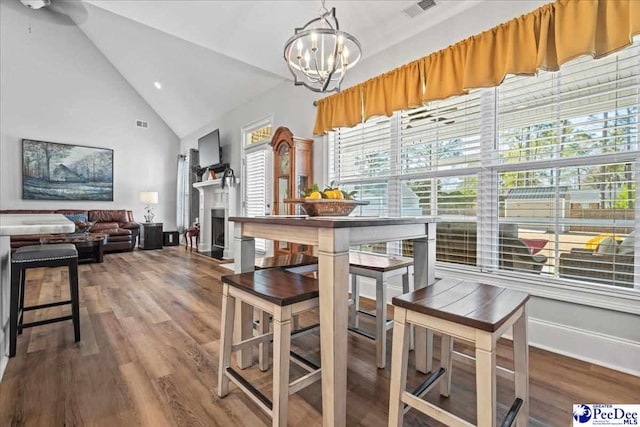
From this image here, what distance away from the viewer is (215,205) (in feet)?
20.5

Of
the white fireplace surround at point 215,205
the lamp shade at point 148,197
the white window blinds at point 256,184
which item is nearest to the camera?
the white window blinds at point 256,184

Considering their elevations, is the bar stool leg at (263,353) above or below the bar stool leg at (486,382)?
below

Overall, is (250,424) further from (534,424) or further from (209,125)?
(209,125)

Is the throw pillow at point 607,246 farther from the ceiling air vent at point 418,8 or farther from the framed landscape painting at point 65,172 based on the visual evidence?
the framed landscape painting at point 65,172

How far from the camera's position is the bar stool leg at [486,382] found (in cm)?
93

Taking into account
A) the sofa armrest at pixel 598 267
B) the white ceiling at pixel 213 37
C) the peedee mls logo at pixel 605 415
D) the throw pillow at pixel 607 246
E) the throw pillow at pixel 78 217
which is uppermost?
the white ceiling at pixel 213 37

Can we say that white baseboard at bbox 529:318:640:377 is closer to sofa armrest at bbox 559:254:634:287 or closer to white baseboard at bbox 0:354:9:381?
sofa armrest at bbox 559:254:634:287

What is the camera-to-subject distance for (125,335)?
2.28m

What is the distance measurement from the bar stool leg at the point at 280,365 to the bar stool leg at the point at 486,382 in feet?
2.18

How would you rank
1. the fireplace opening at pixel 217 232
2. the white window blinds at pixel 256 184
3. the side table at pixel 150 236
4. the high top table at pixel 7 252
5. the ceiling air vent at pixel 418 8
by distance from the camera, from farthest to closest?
the side table at pixel 150 236 < the fireplace opening at pixel 217 232 < the white window blinds at pixel 256 184 < the ceiling air vent at pixel 418 8 < the high top table at pixel 7 252

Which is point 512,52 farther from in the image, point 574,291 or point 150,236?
point 150,236

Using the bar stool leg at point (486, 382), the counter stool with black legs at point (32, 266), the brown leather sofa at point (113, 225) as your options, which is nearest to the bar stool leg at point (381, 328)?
the bar stool leg at point (486, 382)

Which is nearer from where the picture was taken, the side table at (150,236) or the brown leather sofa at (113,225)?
the brown leather sofa at (113,225)

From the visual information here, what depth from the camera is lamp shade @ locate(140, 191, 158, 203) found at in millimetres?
6902
